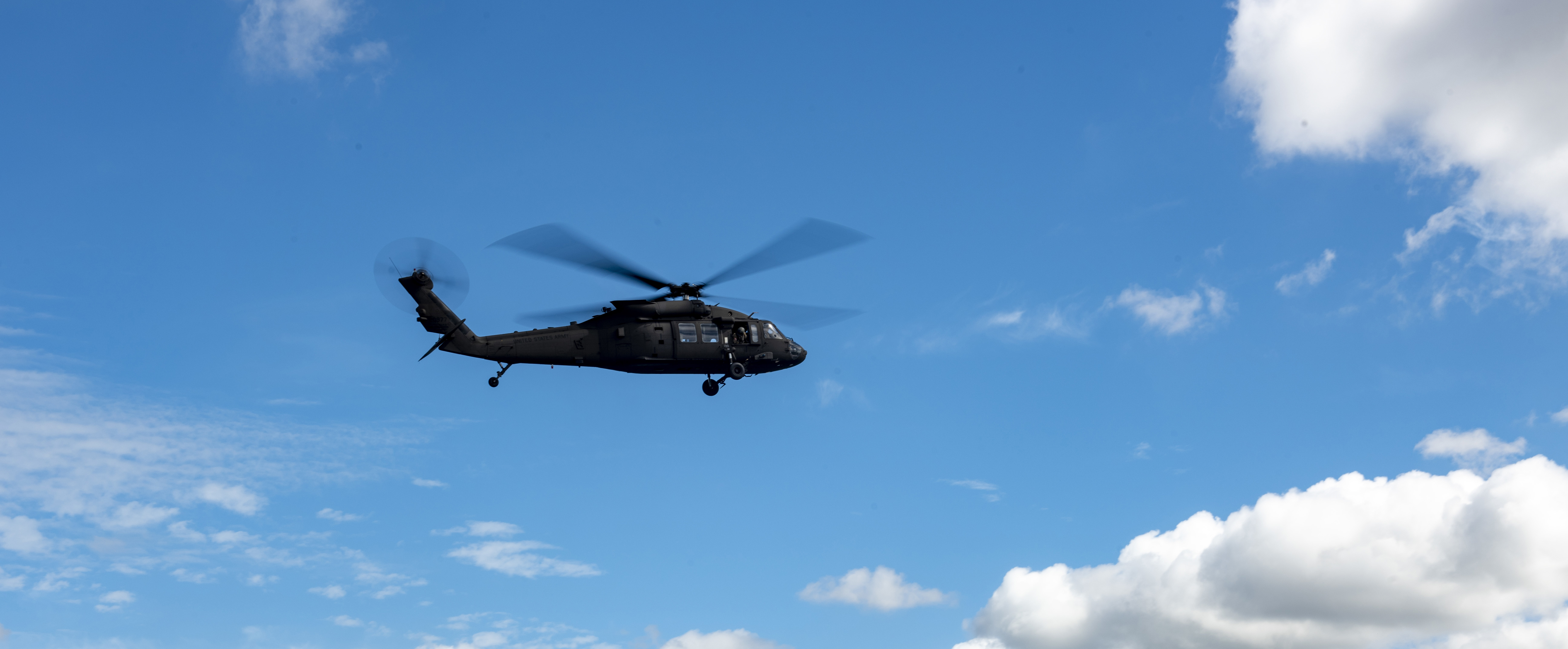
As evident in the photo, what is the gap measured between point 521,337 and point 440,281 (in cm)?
553

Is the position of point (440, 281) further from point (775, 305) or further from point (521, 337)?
point (775, 305)

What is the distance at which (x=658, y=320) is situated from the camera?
57344 mm

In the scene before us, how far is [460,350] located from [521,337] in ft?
10.9

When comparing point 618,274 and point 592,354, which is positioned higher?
point 618,274

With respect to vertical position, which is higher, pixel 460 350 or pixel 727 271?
pixel 727 271

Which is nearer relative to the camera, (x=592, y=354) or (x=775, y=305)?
(x=592, y=354)

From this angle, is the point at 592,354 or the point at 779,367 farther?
the point at 779,367

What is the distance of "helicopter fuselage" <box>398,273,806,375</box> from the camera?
5516 centimetres

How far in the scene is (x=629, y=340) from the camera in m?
56.5

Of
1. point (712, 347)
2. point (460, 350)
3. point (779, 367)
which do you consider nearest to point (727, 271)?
point (712, 347)

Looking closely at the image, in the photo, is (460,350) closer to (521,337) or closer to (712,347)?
(521,337)

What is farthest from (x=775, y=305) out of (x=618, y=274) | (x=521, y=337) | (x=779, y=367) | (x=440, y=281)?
(x=440, y=281)

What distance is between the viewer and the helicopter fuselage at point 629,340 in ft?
181

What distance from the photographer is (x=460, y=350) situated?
54.9m
